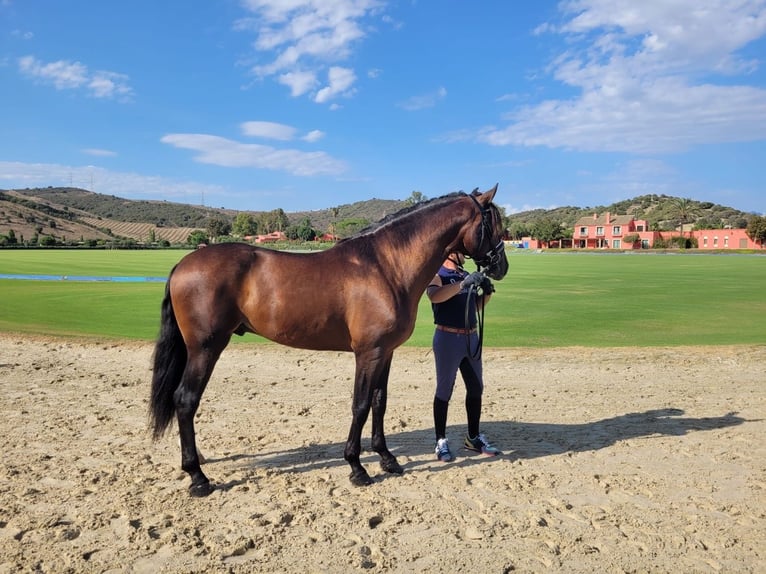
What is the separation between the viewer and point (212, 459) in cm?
480

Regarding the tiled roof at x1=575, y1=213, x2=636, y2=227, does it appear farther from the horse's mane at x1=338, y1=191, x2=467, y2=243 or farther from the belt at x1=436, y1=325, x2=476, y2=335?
the horse's mane at x1=338, y1=191, x2=467, y2=243

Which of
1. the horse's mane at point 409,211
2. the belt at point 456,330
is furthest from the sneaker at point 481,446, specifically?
the horse's mane at point 409,211

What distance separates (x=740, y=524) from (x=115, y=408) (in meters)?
6.26

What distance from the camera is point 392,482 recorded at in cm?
431

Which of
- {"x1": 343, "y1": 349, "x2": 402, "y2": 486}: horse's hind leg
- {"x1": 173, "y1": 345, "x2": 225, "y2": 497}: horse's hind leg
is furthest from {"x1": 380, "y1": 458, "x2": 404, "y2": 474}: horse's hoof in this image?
{"x1": 173, "y1": 345, "x2": 225, "y2": 497}: horse's hind leg

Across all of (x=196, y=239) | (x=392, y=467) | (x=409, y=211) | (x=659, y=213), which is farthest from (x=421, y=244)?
(x=659, y=213)

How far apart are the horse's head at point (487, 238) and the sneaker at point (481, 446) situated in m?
1.64

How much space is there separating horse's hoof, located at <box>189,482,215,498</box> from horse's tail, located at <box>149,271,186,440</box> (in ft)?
2.17

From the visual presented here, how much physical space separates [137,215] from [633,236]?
14347 cm

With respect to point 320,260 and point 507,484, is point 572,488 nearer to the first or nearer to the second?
point 507,484

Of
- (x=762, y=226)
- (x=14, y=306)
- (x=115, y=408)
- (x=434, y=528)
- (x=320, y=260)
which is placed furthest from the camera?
(x=762, y=226)

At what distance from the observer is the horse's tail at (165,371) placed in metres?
4.43

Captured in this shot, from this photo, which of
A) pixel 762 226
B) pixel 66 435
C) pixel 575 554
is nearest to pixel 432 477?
pixel 575 554

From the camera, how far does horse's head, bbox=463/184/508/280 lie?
447 cm
